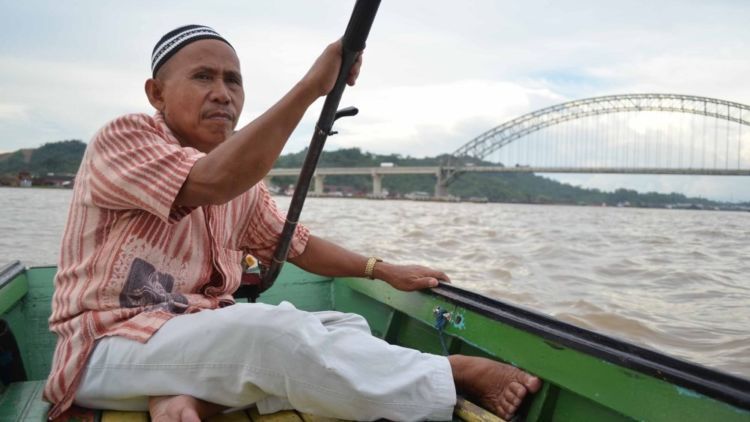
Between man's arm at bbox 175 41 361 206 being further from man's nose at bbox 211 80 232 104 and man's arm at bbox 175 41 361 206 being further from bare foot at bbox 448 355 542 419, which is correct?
bare foot at bbox 448 355 542 419

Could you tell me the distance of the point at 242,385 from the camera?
1.56 m

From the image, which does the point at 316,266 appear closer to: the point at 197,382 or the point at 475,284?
the point at 197,382

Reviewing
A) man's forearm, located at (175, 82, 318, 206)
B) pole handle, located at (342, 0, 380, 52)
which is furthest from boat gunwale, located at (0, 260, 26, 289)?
pole handle, located at (342, 0, 380, 52)

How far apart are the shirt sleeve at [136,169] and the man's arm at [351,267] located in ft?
2.93

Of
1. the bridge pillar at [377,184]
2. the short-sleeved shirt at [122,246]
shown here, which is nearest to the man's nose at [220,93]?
the short-sleeved shirt at [122,246]

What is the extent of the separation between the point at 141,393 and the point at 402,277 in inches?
44.2

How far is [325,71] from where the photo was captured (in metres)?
1.41

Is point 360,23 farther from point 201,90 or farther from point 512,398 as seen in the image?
point 512,398

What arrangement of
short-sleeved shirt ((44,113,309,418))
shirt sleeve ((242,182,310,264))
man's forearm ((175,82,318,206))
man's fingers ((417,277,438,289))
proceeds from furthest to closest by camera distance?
man's fingers ((417,277,438,289)) < shirt sleeve ((242,182,310,264)) < short-sleeved shirt ((44,113,309,418)) < man's forearm ((175,82,318,206))

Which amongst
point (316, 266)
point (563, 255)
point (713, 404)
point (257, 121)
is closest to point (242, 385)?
point (257, 121)

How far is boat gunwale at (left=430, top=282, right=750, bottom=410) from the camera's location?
1.25 m

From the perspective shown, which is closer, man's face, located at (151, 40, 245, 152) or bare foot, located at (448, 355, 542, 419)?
man's face, located at (151, 40, 245, 152)

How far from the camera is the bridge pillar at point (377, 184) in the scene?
5272 cm

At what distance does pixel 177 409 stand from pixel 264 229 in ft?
2.80
